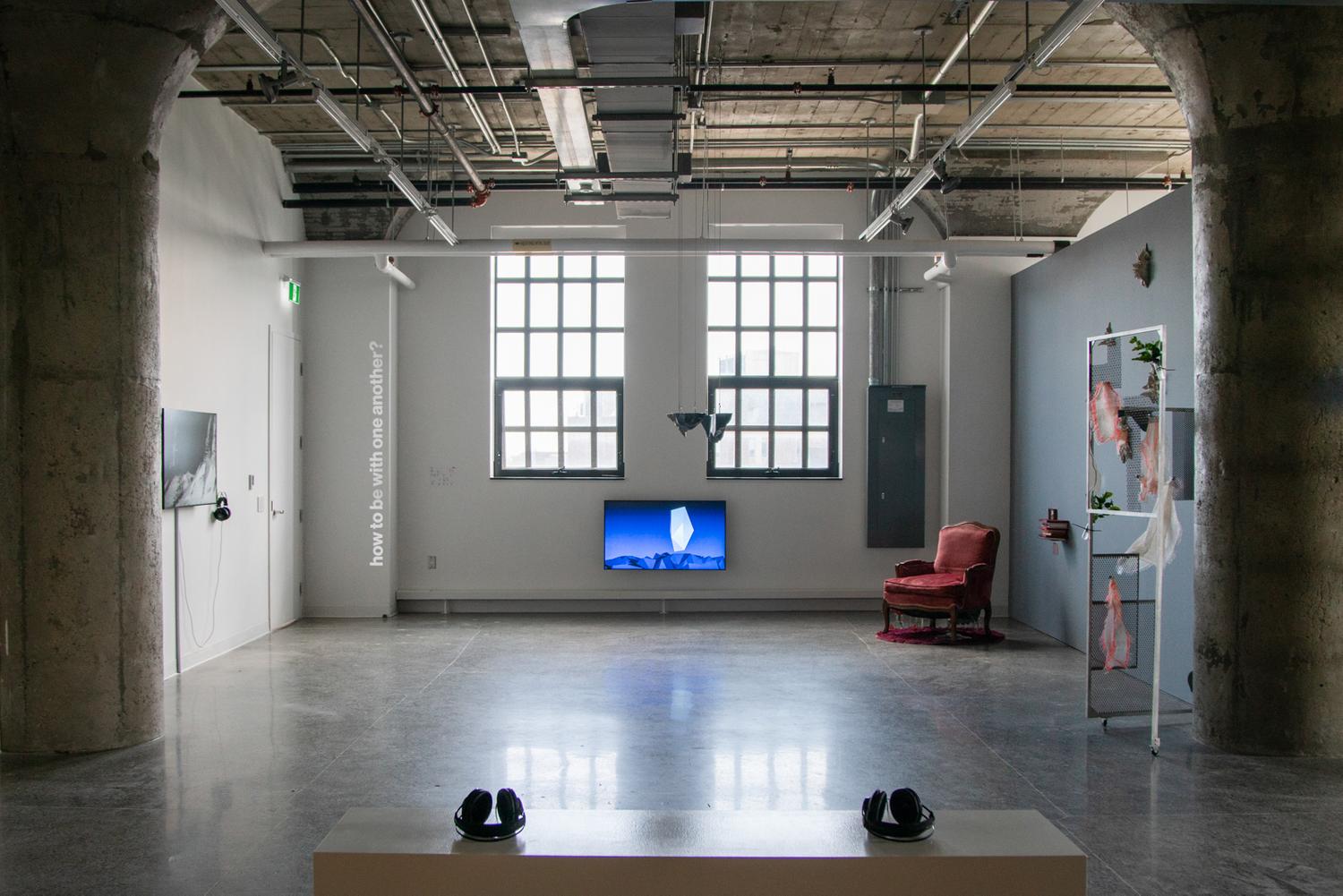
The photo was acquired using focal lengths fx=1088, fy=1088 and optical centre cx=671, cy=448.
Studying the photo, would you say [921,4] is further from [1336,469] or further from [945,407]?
→ [945,407]

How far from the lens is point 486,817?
2666mm

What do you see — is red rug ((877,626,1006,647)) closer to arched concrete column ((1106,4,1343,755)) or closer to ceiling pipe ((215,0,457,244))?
arched concrete column ((1106,4,1343,755))

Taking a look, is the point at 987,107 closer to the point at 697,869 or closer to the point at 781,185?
the point at 781,185

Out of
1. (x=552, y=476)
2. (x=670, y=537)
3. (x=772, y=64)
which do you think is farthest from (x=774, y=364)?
(x=772, y=64)

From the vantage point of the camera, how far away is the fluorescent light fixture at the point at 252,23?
5.01m

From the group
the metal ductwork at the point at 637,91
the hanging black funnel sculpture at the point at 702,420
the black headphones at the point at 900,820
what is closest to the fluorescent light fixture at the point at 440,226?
the metal ductwork at the point at 637,91

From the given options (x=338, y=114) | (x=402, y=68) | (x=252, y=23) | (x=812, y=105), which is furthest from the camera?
(x=812, y=105)

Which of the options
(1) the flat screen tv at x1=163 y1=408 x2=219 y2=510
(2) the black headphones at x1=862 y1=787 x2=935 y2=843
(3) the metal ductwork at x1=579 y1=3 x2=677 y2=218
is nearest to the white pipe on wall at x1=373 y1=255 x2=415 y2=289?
(1) the flat screen tv at x1=163 y1=408 x2=219 y2=510

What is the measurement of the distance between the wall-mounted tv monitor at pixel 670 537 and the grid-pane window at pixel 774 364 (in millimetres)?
517

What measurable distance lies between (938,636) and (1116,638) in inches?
135

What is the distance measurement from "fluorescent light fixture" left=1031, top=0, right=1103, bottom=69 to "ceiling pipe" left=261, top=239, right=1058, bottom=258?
3708 mm

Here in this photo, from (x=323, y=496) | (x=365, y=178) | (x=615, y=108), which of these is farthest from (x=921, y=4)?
(x=323, y=496)

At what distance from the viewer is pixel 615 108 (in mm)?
6539

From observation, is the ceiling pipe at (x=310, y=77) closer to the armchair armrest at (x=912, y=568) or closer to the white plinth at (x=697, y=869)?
the white plinth at (x=697, y=869)
